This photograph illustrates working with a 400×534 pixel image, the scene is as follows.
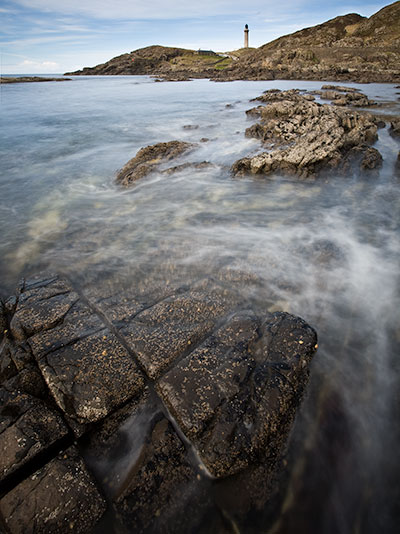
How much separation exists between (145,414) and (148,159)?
9.22m

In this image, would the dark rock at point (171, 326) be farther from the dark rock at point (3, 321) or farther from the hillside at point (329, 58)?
the hillside at point (329, 58)

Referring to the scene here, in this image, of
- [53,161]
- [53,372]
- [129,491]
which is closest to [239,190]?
[53,372]

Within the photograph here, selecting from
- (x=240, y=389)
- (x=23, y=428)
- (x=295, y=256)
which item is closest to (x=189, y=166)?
(x=295, y=256)

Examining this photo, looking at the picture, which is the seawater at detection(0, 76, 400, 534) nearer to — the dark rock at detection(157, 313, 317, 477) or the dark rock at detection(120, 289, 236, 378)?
the dark rock at detection(157, 313, 317, 477)

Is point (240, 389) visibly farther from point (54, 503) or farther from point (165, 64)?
point (165, 64)

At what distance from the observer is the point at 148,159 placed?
9.86m

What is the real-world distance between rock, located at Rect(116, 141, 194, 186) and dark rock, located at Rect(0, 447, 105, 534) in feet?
24.7

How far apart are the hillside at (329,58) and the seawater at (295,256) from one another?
4136cm

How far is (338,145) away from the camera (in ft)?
29.5

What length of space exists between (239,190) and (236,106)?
18388 millimetres

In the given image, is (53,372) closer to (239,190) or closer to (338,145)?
(239,190)

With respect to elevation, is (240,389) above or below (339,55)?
below

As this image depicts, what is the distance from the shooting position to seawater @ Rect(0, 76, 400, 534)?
2.21m

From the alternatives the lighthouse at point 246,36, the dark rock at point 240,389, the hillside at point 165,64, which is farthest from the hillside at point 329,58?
the dark rock at point 240,389
